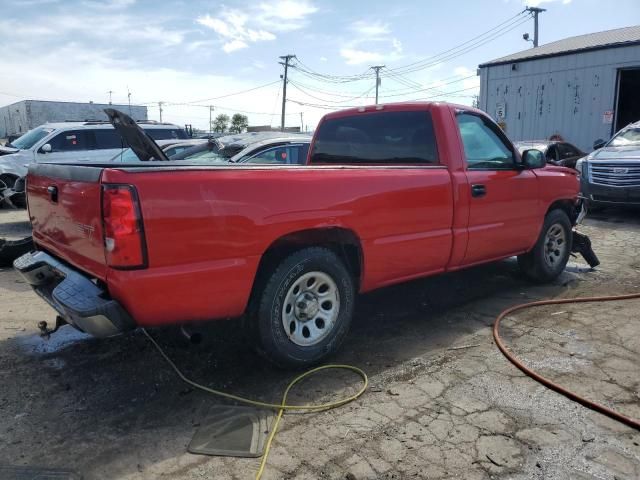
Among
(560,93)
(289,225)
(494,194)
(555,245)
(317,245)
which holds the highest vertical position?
(560,93)

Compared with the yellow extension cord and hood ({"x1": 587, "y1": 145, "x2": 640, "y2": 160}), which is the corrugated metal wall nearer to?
hood ({"x1": 587, "y1": 145, "x2": 640, "y2": 160})

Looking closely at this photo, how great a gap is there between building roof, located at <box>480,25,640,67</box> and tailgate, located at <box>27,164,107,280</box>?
→ 1794cm

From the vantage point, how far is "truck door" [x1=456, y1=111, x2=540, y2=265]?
4551mm

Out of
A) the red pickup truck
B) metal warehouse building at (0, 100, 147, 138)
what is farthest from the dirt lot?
metal warehouse building at (0, 100, 147, 138)

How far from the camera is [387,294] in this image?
5441 millimetres

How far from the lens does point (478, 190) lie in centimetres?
450

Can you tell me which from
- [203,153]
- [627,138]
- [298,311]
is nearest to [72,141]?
[203,153]

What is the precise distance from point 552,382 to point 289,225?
1993 millimetres

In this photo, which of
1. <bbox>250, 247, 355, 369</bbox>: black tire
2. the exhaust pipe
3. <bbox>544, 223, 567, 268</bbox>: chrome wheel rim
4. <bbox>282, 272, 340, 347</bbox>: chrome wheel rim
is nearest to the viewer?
the exhaust pipe

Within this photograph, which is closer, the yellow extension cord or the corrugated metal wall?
the yellow extension cord

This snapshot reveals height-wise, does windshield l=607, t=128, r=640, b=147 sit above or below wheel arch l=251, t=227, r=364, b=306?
above

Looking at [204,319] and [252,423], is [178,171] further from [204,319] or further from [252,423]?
A: [252,423]

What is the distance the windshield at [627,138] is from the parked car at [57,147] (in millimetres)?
11218

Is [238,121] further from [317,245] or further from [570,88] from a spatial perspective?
[317,245]
